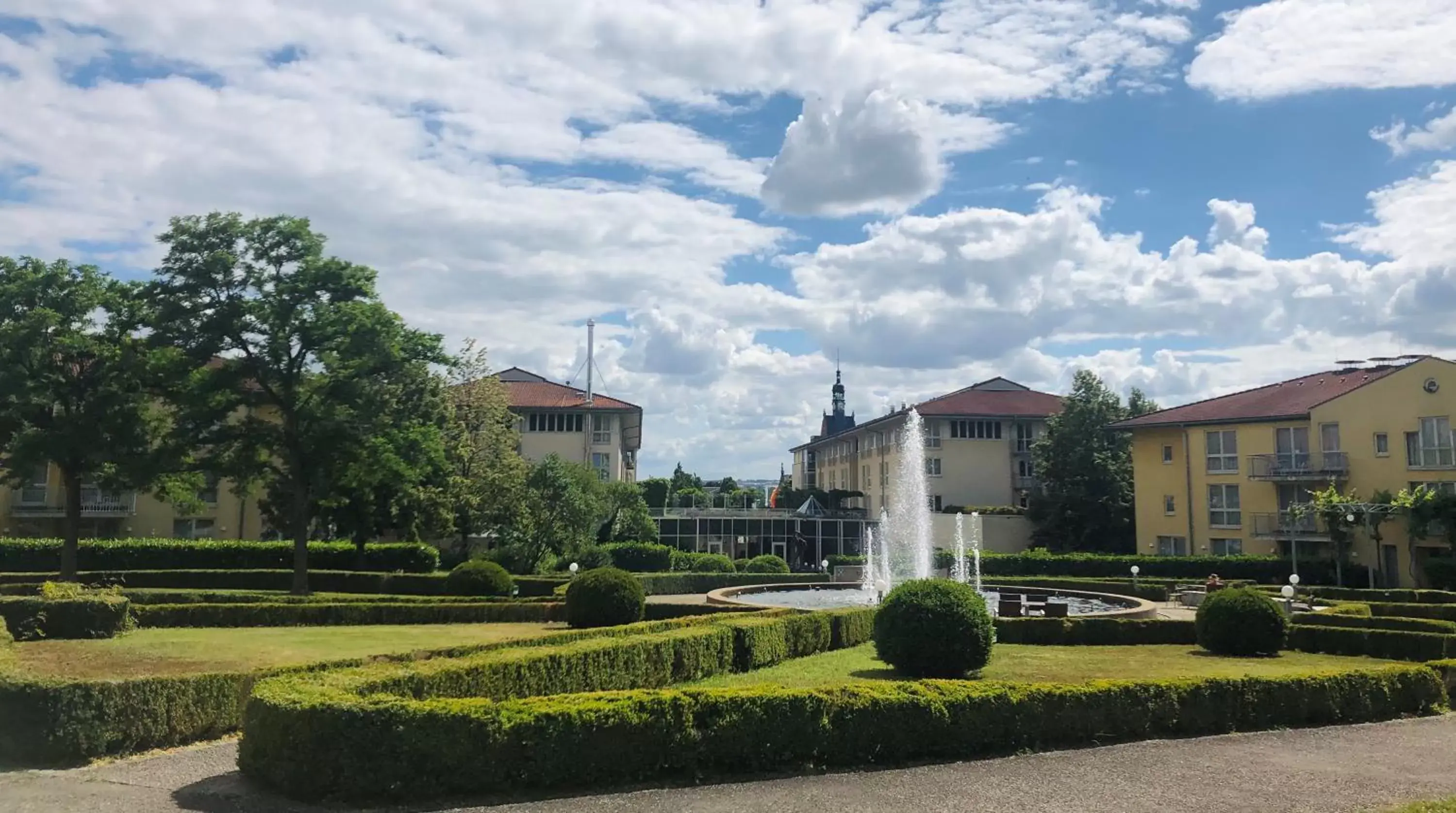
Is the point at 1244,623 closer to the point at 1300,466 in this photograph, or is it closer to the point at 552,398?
the point at 1300,466

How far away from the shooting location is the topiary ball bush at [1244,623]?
741 inches

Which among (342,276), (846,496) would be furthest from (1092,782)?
(846,496)

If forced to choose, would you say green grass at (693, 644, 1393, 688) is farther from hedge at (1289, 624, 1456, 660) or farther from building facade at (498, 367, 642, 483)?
building facade at (498, 367, 642, 483)

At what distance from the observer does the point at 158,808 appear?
8.81 m

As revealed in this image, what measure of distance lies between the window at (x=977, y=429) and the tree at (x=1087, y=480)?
20.4ft

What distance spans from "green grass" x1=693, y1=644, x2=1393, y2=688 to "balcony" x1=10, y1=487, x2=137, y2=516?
38.3 metres

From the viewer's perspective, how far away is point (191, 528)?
4856cm

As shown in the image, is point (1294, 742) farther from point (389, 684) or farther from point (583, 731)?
point (389, 684)

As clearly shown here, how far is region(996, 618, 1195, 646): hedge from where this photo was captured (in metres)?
21.3

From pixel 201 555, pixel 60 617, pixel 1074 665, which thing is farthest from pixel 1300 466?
pixel 201 555

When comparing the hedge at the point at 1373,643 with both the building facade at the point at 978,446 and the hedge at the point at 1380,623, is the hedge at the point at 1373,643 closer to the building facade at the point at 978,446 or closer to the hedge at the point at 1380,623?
the hedge at the point at 1380,623

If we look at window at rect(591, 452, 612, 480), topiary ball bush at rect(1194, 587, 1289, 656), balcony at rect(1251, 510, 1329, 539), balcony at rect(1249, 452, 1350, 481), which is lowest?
topiary ball bush at rect(1194, 587, 1289, 656)

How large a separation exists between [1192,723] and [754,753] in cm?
591

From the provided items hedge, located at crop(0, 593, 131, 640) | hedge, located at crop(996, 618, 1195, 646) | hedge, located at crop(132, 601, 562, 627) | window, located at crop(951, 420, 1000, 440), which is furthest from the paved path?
window, located at crop(951, 420, 1000, 440)
